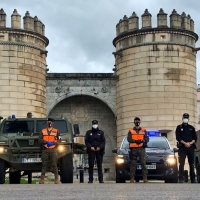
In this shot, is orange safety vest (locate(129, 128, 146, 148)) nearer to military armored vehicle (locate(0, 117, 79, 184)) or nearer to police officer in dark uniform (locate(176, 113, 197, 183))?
police officer in dark uniform (locate(176, 113, 197, 183))

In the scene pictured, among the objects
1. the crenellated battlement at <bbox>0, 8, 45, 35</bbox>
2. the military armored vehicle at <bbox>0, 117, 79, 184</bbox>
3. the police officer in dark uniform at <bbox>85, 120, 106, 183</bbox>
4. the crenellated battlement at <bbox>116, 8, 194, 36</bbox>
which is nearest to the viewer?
the military armored vehicle at <bbox>0, 117, 79, 184</bbox>

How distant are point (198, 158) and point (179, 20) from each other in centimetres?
1501

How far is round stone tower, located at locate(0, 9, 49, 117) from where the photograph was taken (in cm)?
3184

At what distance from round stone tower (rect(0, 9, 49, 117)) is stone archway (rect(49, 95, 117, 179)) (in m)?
2.19

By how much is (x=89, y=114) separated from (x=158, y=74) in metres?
4.90

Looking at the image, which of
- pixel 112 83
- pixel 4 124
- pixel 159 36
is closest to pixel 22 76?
pixel 112 83

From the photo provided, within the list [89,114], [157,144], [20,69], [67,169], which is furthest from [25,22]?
[67,169]

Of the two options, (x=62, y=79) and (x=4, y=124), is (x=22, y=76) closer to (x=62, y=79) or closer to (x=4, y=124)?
(x=62, y=79)

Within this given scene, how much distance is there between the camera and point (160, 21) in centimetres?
3288

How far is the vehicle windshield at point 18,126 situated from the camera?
59.8 ft

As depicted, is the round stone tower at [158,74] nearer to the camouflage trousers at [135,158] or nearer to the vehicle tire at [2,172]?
the camouflage trousers at [135,158]

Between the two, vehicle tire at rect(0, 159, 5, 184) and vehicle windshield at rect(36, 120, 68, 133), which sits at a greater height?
vehicle windshield at rect(36, 120, 68, 133)

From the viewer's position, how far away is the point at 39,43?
33.4 metres

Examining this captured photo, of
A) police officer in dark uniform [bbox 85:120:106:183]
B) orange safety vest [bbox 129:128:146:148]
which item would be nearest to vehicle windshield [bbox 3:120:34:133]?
police officer in dark uniform [bbox 85:120:106:183]
